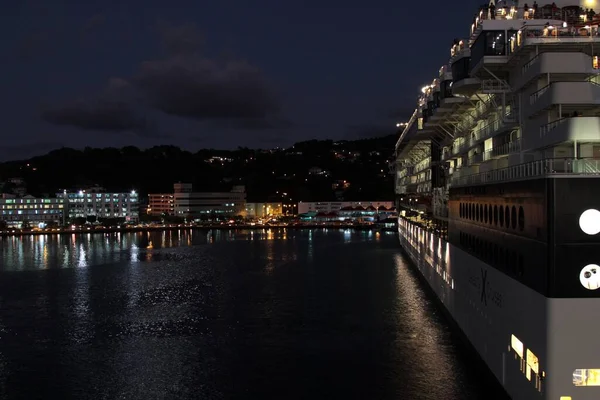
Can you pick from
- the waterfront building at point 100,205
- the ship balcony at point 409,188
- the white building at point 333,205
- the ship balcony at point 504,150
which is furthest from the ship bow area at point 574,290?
the waterfront building at point 100,205

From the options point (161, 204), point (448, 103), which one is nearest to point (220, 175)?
point (161, 204)

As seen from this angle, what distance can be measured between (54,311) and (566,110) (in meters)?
19.2

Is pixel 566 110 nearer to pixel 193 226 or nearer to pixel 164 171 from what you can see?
pixel 193 226

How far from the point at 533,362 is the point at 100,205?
110372 millimetres

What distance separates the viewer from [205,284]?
93.7ft

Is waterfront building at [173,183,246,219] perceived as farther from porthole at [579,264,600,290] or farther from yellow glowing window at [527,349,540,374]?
porthole at [579,264,600,290]

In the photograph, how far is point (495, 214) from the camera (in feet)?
35.9

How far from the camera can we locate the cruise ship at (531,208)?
7469 mm

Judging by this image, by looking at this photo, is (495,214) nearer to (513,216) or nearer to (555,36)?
(513,216)

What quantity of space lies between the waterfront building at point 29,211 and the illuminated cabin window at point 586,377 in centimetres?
10680

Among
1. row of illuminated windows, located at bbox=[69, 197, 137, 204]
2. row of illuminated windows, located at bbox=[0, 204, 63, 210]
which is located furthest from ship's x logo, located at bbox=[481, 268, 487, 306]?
row of illuminated windows, located at bbox=[0, 204, 63, 210]

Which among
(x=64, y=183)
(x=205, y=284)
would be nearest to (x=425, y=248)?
(x=205, y=284)

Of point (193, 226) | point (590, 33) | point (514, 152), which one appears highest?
point (590, 33)

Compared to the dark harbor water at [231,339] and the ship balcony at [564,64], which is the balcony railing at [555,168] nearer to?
the ship balcony at [564,64]
